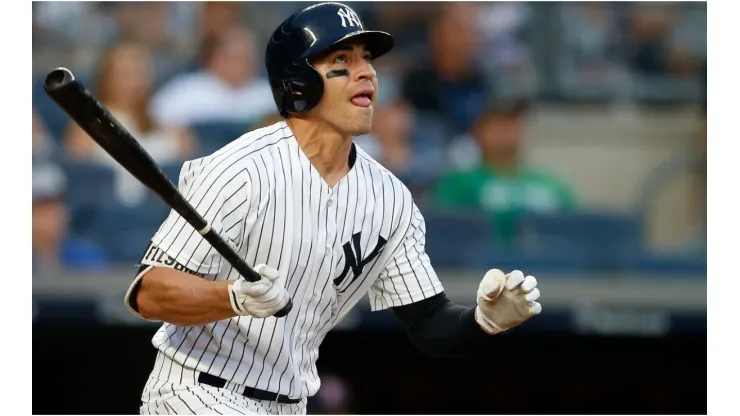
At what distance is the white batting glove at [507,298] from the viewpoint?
122 inches

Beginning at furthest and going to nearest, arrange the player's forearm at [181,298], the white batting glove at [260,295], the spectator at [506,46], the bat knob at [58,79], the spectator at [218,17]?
the spectator at [506,46] < the spectator at [218,17] < the player's forearm at [181,298] < the white batting glove at [260,295] < the bat knob at [58,79]

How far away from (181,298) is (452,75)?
4496 millimetres

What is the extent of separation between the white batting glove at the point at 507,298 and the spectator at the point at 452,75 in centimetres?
392

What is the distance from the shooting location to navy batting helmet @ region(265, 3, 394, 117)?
327 cm

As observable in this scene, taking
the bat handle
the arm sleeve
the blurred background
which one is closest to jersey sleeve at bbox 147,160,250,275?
the arm sleeve

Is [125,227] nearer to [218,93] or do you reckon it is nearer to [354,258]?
[218,93]

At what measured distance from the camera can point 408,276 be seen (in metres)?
3.56

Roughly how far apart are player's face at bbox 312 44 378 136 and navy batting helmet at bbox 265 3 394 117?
0.11ft

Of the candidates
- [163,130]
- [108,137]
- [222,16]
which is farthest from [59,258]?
[108,137]

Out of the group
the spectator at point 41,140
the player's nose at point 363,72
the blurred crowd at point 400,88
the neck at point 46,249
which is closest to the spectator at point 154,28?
the blurred crowd at point 400,88

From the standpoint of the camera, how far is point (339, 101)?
3.29 m

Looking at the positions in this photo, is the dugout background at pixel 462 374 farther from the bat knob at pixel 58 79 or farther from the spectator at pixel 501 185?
the bat knob at pixel 58 79

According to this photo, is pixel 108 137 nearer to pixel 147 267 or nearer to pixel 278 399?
pixel 147 267

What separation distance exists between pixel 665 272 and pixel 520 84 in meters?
1.69
